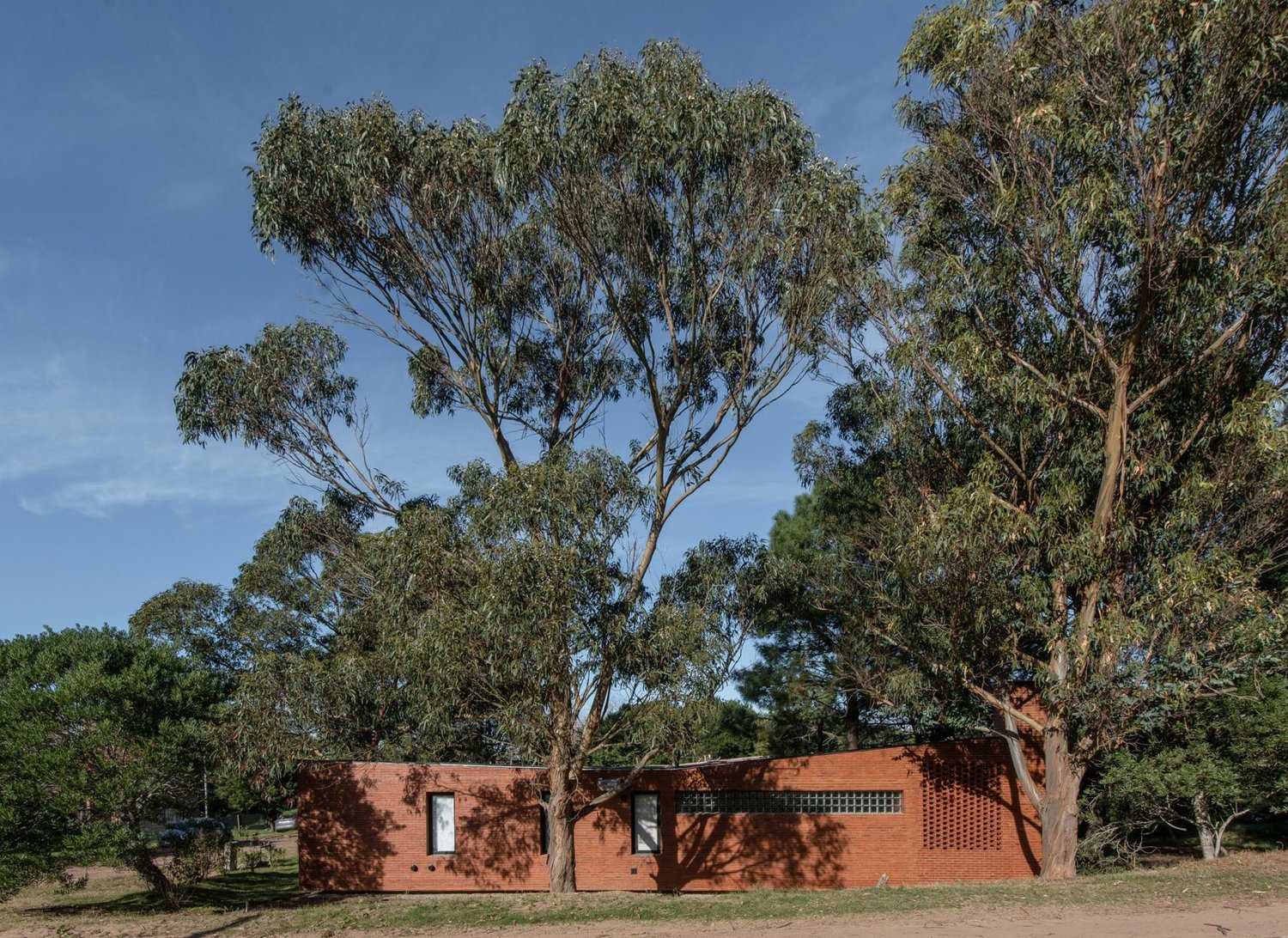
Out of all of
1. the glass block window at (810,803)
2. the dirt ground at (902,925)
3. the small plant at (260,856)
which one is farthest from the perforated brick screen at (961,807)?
the small plant at (260,856)

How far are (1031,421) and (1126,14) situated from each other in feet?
19.9

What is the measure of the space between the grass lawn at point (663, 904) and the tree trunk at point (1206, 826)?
1.73m

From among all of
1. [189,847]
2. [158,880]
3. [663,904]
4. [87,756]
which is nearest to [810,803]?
[663,904]

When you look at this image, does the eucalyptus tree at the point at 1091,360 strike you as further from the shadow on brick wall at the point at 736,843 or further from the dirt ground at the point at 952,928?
the shadow on brick wall at the point at 736,843

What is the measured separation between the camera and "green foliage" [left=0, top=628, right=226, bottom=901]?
1359cm

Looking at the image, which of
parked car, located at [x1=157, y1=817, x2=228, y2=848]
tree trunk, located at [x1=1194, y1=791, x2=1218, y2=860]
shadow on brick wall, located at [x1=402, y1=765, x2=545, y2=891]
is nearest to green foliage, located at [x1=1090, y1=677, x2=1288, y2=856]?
tree trunk, located at [x1=1194, y1=791, x2=1218, y2=860]

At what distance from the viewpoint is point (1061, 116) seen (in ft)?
45.8

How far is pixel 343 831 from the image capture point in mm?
19469

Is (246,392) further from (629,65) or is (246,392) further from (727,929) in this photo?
(727,929)

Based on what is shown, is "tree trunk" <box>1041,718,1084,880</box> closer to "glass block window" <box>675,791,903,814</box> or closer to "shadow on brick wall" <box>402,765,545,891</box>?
"glass block window" <box>675,791,903,814</box>

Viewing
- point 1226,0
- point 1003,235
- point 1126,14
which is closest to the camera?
point 1226,0

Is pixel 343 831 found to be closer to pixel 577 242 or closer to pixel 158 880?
pixel 158 880

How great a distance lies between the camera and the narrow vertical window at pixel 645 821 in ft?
64.3

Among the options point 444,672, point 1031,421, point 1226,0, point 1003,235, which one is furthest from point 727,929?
point 1226,0
